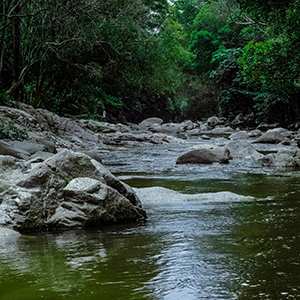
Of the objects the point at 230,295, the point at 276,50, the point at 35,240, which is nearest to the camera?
the point at 230,295

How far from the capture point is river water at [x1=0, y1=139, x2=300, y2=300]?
214 centimetres

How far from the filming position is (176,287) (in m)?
2.17

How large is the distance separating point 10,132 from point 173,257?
333 inches

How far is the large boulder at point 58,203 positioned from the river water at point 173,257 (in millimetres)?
179

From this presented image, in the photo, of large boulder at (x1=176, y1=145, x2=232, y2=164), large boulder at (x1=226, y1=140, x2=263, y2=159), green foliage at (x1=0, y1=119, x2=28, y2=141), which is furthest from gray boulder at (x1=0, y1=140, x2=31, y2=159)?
large boulder at (x1=226, y1=140, x2=263, y2=159)

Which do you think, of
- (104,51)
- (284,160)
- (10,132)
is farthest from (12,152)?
(104,51)

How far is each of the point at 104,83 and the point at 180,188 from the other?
13.5 metres

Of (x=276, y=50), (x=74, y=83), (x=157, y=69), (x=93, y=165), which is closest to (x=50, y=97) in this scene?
(x=74, y=83)

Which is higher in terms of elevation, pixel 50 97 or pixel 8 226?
pixel 50 97

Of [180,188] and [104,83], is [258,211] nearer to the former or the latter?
[180,188]

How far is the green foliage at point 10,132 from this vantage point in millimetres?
9934

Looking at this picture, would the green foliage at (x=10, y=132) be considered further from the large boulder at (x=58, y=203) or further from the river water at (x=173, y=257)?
the large boulder at (x=58, y=203)

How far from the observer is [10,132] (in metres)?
10.3

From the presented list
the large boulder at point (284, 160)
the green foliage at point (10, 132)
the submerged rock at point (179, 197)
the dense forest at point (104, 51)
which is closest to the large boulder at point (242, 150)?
the large boulder at point (284, 160)
